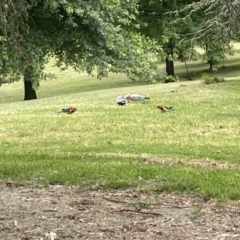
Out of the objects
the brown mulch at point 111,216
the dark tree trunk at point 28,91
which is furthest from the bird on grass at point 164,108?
the dark tree trunk at point 28,91

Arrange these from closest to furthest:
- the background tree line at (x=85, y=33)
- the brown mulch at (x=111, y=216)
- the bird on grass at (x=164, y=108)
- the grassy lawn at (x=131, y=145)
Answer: the brown mulch at (x=111, y=216)
the grassy lawn at (x=131, y=145)
the background tree line at (x=85, y=33)
the bird on grass at (x=164, y=108)

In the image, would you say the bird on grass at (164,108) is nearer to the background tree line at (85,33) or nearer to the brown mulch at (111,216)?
the background tree line at (85,33)

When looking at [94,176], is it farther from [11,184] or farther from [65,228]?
[65,228]

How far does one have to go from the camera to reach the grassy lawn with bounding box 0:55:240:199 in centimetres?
591

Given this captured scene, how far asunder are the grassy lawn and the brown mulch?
35cm

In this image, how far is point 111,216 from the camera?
4.67 metres

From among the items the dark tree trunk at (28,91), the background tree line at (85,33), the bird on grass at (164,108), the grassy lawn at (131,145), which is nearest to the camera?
the grassy lawn at (131,145)

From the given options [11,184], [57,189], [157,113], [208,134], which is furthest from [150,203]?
[157,113]

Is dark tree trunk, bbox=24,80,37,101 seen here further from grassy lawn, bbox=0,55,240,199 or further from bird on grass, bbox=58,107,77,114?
bird on grass, bbox=58,107,77,114

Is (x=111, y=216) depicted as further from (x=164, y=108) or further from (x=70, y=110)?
(x=70, y=110)

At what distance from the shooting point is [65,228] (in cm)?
435

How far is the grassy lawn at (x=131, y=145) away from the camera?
5.91 m

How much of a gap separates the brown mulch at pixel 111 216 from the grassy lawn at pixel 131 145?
1.16 feet

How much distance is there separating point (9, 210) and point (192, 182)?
6.42 ft
